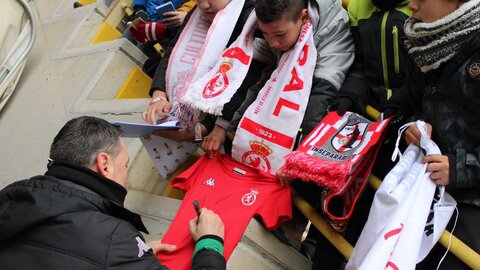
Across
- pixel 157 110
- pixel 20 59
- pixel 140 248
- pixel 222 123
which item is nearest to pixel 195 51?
pixel 157 110

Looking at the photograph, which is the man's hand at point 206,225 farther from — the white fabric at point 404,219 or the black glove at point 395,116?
the black glove at point 395,116

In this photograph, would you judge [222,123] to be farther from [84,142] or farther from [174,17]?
[174,17]

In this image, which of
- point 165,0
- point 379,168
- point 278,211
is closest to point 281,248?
point 278,211

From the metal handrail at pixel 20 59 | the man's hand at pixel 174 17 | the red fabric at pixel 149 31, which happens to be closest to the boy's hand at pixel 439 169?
the man's hand at pixel 174 17

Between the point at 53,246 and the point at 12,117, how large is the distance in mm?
2674

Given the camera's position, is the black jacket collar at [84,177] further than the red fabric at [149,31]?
No

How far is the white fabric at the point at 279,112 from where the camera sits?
153cm

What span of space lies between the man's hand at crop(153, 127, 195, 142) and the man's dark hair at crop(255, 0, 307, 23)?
57 cm

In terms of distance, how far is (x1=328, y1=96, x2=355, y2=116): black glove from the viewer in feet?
4.93

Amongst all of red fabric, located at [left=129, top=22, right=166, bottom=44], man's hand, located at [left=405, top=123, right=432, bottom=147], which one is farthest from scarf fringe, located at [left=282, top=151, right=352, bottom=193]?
red fabric, located at [left=129, top=22, right=166, bottom=44]

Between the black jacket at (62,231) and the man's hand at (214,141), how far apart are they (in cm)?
62

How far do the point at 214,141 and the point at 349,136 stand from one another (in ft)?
1.92

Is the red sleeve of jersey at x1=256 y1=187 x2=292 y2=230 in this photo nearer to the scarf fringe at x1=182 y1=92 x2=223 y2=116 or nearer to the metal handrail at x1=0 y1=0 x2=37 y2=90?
the scarf fringe at x1=182 y1=92 x2=223 y2=116

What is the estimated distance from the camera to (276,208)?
1.51 metres
